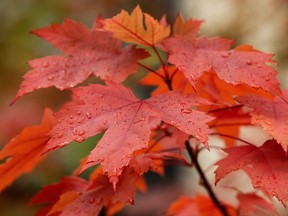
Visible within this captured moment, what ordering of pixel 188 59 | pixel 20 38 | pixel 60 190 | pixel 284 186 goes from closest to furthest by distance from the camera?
1. pixel 284 186
2. pixel 188 59
3. pixel 60 190
4. pixel 20 38

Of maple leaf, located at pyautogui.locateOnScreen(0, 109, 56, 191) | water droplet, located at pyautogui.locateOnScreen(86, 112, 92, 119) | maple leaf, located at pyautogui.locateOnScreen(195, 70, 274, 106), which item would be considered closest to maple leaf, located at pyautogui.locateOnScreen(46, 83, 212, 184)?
water droplet, located at pyautogui.locateOnScreen(86, 112, 92, 119)

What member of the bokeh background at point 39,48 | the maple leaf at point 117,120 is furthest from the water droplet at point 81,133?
the bokeh background at point 39,48

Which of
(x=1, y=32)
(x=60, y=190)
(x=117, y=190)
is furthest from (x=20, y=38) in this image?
(x=117, y=190)

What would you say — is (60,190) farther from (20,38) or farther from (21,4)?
(21,4)

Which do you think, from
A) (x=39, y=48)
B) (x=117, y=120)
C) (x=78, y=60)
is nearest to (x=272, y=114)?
(x=117, y=120)

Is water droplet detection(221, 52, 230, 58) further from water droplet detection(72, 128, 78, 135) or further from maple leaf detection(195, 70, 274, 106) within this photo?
water droplet detection(72, 128, 78, 135)
